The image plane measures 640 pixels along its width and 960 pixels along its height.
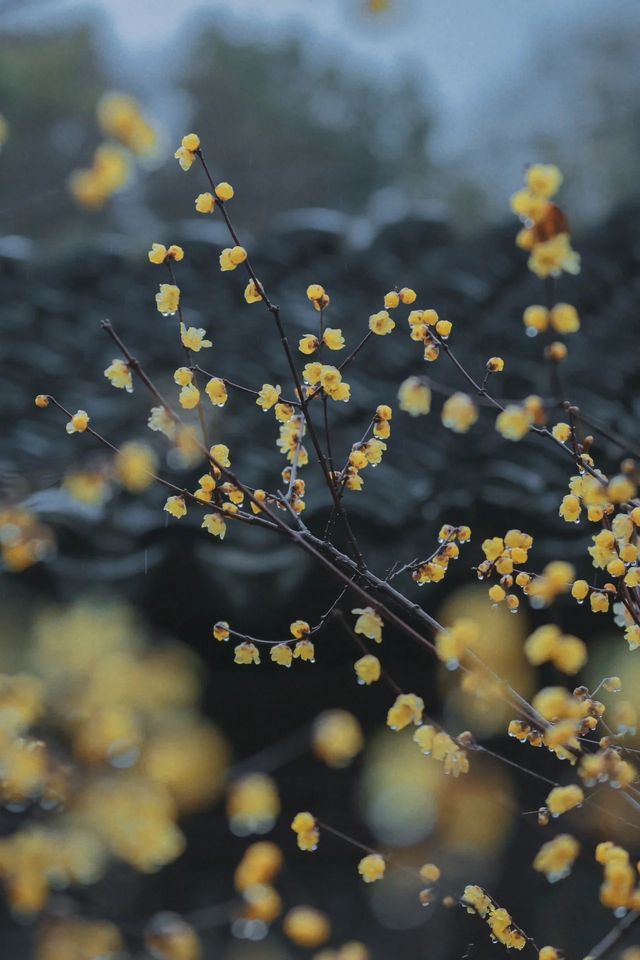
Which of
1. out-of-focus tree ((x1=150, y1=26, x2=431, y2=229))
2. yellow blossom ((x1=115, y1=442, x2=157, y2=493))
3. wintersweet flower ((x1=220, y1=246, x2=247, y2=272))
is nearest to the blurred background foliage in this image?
yellow blossom ((x1=115, y1=442, x2=157, y2=493))

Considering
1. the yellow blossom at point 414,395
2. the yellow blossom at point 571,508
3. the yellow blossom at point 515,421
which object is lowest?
the yellow blossom at point 571,508

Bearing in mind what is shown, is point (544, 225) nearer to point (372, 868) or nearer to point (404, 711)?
point (404, 711)

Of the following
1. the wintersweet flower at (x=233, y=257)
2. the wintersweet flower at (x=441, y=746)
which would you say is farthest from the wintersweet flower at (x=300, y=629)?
the wintersweet flower at (x=233, y=257)

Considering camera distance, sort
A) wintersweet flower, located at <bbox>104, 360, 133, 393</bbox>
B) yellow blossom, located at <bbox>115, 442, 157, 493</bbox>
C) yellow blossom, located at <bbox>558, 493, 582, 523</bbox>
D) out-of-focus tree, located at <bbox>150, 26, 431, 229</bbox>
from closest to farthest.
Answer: yellow blossom, located at <bbox>115, 442, 157, 493</bbox>
wintersweet flower, located at <bbox>104, 360, 133, 393</bbox>
yellow blossom, located at <bbox>558, 493, 582, 523</bbox>
out-of-focus tree, located at <bbox>150, 26, 431, 229</bbox>

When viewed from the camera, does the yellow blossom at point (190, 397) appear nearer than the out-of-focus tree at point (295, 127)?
Yes

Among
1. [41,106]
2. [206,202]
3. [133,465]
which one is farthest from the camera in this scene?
[41,106]

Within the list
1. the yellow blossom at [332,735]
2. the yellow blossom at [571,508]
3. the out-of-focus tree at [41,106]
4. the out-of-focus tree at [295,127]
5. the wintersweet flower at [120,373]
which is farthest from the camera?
the out-of-focus tree at [295,127]

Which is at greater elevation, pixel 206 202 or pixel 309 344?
pixel 206 202

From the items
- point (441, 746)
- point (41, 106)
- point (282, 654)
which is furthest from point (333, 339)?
point (41, 106)

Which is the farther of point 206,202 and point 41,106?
point 41,106

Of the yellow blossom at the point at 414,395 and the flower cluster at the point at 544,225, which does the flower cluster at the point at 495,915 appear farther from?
the flower cluster at the point at 544,225

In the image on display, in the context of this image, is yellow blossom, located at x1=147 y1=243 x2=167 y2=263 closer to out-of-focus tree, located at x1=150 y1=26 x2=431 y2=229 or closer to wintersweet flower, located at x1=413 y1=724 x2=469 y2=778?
wintersweet flower, located at x1=413 y1=724 x2=469 y2=778

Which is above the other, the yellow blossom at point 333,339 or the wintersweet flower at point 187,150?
the wintersweet flower at point 187,150
